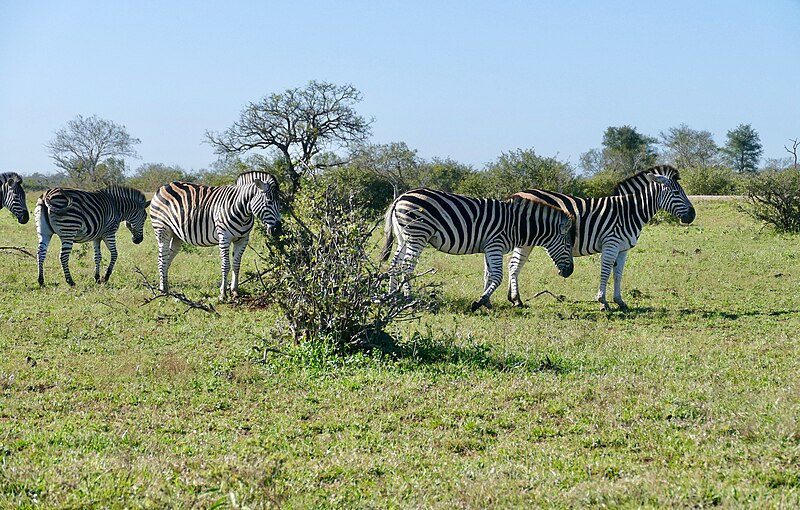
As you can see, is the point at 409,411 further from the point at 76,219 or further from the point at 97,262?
the point at 97,262

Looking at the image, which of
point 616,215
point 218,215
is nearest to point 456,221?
point 616,215

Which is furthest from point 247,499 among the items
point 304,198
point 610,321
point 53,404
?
point 610,321

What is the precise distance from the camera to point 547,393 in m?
6.73

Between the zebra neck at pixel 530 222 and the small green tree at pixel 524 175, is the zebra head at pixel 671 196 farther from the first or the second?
the small green tree at pixel 524 175

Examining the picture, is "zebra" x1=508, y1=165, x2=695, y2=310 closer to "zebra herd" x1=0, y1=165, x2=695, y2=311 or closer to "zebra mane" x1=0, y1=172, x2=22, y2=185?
"zebra herd" x1=0, y1=165, x2=695, y2=311

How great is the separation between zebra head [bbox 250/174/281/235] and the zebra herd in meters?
0.02

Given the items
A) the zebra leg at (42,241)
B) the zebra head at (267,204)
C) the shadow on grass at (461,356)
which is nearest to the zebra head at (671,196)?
the shadow on grass at (461,356)

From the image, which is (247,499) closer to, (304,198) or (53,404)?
(53,404)

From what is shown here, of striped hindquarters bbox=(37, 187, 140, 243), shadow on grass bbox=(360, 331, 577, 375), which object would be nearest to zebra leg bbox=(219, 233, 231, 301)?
striped hindquarters bbox=(37, 187, 140, 243)

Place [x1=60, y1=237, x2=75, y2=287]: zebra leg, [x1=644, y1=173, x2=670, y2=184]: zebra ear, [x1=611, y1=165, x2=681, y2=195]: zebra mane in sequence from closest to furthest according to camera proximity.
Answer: [x1=644, y1=173, x2=670, y2=184]: zebra ear → [x1=611, y1=165, x2=681, y2=195]: zebra mane → [x1=60, y1=237, x2=75, y2=287]: zebra leg

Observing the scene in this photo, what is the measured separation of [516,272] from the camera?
41.6ft

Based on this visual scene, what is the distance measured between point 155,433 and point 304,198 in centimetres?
375

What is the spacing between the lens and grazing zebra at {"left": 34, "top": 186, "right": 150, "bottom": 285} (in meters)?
13.7

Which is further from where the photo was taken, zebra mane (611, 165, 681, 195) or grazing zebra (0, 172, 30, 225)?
grazing zebra (0, 172, 30, 225)
